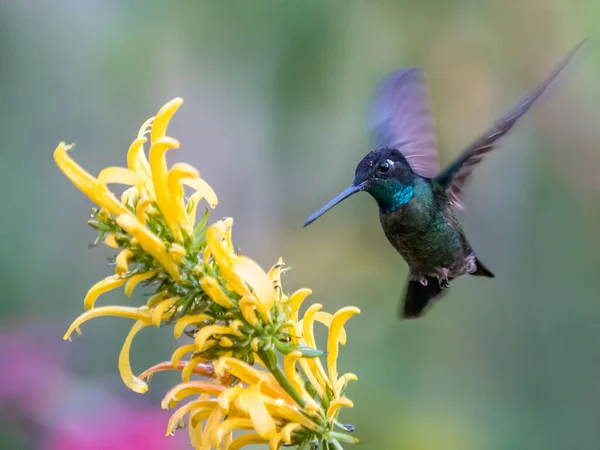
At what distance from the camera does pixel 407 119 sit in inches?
46.2

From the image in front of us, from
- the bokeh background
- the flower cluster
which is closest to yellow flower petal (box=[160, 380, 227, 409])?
the flower cluster

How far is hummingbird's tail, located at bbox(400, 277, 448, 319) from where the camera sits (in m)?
1.16

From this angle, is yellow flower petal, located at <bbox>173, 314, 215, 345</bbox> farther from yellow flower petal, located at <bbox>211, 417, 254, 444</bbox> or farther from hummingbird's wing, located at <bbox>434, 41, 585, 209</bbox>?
hummingbird's wing, located at <bbox>434, 41, 585, 209</bbox>

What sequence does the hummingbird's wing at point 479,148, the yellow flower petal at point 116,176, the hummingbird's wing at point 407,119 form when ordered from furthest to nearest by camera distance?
1. the hummingbird's wing at point 407,119
2. the hummingbird's wing at point 479,148
3. the yellow flower petal at point 116,176

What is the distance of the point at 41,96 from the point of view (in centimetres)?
234

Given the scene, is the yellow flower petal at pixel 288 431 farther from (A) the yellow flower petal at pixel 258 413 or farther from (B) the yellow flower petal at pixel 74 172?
(B) the yellow flower petal at pixel 74 172

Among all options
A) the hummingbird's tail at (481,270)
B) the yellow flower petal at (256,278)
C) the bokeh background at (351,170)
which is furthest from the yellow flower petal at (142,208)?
the bokeh background at (351,170)

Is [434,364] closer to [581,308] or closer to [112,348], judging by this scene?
[581,308]

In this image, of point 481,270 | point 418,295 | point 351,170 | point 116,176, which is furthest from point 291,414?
point 351,170

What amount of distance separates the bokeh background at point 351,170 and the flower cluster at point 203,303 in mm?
1385

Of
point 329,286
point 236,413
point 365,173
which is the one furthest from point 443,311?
point 236,413

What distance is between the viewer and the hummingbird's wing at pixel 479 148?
2.89 ft

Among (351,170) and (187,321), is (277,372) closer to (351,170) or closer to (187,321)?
(187,321)

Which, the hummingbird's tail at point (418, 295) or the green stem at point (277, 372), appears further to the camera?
the hummingbird's tail at point (418, 295)
